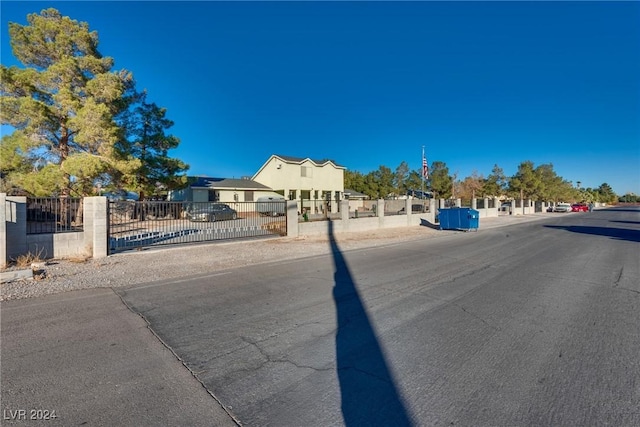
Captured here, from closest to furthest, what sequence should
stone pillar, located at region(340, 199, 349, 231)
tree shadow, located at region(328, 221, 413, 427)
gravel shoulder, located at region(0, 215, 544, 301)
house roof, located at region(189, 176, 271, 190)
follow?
tree shadow, located at region(328, 221, 413, 427) → gravel shoulder, located at region(0, 215, 544, 301) → stone pillar, located at region(340, 199, 349, 231) → house roof, located at region(189, 176, 271, 190)

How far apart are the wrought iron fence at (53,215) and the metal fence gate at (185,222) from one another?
0.96 meters

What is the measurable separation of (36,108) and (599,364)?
19.9 metres

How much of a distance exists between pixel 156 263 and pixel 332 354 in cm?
733

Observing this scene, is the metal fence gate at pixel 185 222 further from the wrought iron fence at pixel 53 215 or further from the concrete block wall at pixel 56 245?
the wrought iron fence at pixel 53 215

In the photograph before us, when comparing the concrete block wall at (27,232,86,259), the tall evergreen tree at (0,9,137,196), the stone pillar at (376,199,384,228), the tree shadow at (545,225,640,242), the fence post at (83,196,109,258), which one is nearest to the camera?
the concrete block wall at (27,232,86,259)

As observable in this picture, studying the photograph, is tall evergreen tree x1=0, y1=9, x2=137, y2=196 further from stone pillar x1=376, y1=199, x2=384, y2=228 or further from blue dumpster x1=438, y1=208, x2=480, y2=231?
blue dumpster x1=438, y1=208, x2=480, y2=231

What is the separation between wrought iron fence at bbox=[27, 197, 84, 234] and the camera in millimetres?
8578

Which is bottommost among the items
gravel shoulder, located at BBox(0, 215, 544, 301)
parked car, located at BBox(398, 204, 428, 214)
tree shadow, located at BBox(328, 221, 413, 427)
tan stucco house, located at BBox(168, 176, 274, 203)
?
tree shadow, located at BBox(328, 221, 413, 427)

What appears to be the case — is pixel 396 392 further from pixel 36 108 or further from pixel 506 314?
pixel 36 108

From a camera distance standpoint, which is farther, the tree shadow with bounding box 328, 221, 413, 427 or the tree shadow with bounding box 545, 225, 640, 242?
the tree shadow with bounding box 545, 225, 640, 242

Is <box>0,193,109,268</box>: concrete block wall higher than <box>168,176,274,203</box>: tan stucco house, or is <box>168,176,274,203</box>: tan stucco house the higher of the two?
<box>168,176,274,203</box>: tan stucco house

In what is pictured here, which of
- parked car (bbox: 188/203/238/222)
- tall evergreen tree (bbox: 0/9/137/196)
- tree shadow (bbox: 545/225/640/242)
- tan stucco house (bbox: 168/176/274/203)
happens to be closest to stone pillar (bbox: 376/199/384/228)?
parked car (bbox: 188/203/238/222)

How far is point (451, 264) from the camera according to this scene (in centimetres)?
842

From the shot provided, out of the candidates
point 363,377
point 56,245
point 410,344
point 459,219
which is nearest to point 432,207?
point 459,219
